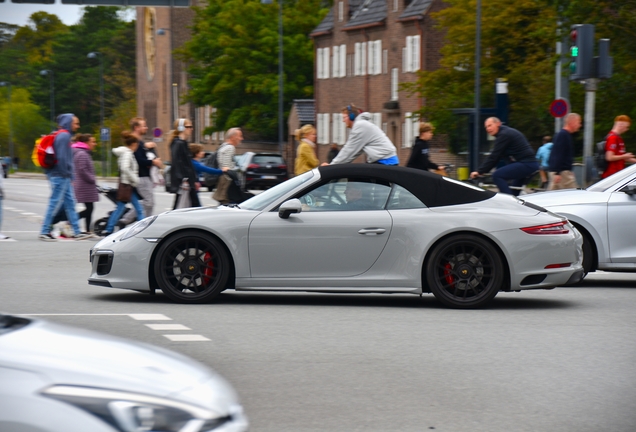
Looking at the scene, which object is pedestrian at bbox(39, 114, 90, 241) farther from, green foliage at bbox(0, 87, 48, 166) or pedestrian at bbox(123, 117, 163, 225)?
green foliage at bbox(0, 87, 48, 166)

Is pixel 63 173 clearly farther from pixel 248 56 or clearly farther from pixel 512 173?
pixel 248 56

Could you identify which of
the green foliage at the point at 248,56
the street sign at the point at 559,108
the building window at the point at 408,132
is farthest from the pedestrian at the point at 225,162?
the green foliage at the point at 248,56

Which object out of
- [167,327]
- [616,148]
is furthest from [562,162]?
[167,327]

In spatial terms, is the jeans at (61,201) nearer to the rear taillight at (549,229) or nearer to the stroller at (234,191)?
the stroller at (234,191)

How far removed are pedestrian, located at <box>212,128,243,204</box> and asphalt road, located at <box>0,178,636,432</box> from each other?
3977 millimetres

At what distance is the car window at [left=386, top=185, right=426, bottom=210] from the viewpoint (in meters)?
9.67

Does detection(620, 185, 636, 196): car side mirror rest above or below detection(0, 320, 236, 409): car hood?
above

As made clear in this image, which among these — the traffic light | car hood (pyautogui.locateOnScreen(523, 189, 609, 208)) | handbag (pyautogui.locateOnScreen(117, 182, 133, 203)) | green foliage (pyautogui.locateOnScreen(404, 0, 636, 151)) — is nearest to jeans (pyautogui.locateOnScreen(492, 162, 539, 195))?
the traffic light

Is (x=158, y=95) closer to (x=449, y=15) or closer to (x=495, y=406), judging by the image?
(x=449, y=15)

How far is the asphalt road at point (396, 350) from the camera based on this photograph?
5.84 m

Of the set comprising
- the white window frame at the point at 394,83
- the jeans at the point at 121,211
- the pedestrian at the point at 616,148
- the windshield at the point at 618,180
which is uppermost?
the white window frame at the point at 394,83

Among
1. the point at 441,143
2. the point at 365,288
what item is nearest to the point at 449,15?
the point at 441,143

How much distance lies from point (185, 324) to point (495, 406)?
3334 millimetres

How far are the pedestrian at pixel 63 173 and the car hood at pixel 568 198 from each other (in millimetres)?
7478
